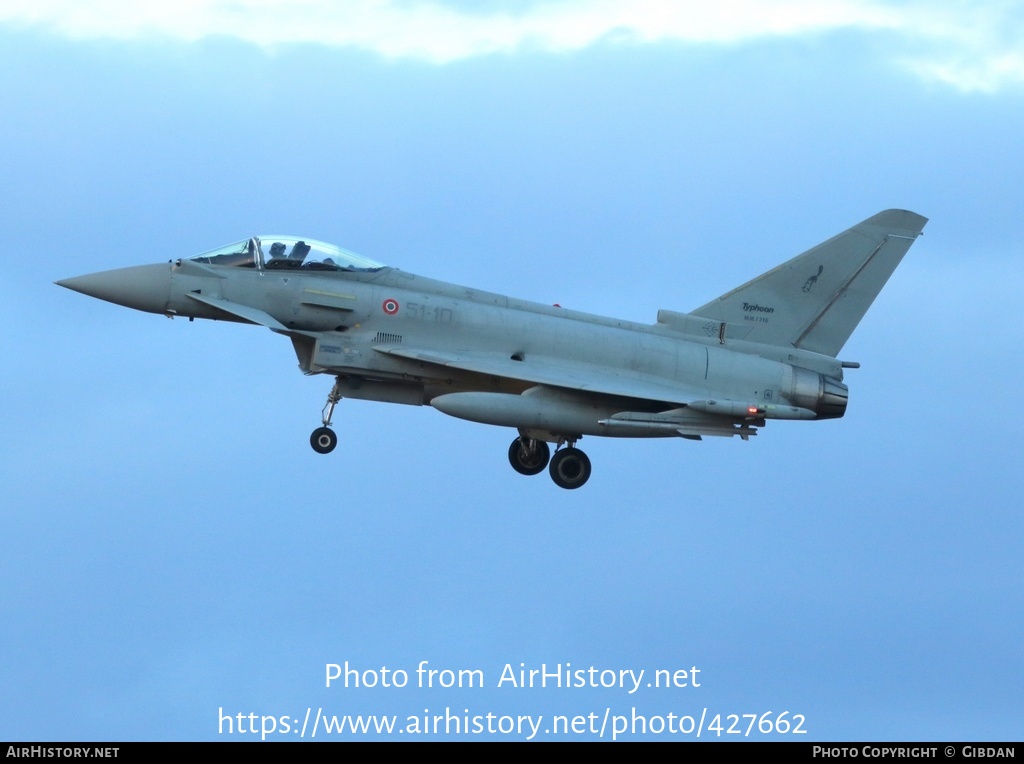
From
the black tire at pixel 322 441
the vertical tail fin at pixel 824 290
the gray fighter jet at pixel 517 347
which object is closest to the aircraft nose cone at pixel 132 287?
the gray fighter jet at pixel 517 347

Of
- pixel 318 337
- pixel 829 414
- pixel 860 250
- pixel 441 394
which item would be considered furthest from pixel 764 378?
pixel 318 337

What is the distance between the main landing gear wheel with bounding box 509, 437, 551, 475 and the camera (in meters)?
25.8

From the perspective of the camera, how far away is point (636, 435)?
24.5 m

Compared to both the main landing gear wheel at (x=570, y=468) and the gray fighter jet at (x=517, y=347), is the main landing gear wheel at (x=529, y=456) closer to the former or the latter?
the gray fighter jet at (x=517, y=347)

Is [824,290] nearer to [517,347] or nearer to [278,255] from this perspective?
[517,347]

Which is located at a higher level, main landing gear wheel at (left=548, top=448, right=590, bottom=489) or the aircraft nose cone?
the aircraft nose cone

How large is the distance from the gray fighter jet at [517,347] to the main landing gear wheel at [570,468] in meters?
0.02

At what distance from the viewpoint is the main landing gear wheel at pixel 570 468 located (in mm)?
25109

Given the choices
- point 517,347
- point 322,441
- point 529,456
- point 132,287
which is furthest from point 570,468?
point 132,287

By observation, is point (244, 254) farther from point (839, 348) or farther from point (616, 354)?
point (839, 348)

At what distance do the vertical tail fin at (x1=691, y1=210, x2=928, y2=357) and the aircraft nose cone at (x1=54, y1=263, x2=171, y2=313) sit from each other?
7663 mm

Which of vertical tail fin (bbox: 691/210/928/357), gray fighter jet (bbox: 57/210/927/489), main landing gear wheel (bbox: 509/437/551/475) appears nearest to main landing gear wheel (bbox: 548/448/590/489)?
gray fighter jet (bbox: 57/210/927/489)

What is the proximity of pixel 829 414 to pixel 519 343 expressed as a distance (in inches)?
181

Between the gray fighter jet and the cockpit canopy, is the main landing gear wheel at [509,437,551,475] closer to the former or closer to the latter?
the gray fighter jet
